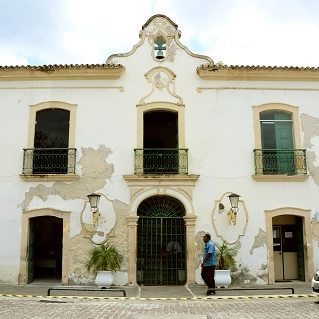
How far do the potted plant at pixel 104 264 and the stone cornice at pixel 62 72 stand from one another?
5.78m

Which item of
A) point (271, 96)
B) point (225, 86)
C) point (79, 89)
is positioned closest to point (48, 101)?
point (79, 89)

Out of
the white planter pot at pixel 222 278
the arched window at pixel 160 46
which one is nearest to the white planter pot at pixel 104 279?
the white planter pot at pixel 222 278

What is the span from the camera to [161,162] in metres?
13.8

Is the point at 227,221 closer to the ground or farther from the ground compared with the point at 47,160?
closer to the ground

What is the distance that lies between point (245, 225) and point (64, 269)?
19.8ft

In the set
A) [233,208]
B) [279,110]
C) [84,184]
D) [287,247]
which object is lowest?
[287,247]

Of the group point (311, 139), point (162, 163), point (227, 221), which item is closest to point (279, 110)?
point (311, 139)

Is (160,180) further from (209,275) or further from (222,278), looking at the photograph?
(222,278)

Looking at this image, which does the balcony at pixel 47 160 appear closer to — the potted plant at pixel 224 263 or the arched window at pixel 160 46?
the arched window at pixel 160 46

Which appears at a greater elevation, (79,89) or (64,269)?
(79,89)

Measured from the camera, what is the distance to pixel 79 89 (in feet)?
46.3

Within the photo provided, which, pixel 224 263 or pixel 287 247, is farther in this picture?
pixel 287 247

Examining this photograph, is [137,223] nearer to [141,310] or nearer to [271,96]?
[141,310]

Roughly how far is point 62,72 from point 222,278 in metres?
8.62
